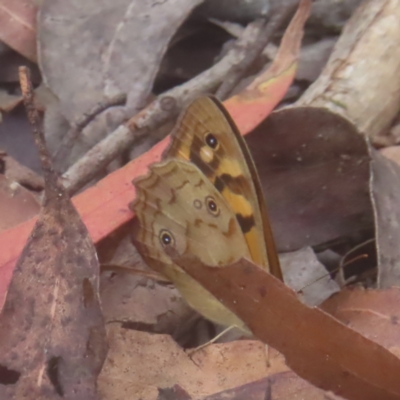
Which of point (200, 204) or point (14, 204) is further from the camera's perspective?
point (14, 204)

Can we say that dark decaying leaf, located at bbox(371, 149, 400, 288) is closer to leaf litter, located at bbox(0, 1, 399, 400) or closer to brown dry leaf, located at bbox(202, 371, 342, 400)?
leaf litter, located at bbox(0, 1, 399, 400)

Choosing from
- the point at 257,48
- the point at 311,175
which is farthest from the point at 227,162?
the point at 257,48

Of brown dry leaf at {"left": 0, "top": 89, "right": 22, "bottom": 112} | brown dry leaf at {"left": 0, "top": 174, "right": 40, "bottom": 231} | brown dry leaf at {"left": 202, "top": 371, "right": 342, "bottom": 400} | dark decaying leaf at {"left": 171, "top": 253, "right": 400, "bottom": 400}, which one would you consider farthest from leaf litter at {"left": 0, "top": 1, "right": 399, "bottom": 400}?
brown dry leaf at {"left": 0, "top": 89, "right": 22, "bottom": 112}

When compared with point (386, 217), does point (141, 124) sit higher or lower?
higher

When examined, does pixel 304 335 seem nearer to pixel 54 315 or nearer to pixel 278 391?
pixel 278 391

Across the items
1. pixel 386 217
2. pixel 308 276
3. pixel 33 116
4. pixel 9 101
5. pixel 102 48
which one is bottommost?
pixel 308 276

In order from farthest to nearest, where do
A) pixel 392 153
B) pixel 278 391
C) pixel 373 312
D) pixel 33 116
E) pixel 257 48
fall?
pixel 257 48, pixel 392 153, pixel 373 312, pixel 278 391, pixel 33 116

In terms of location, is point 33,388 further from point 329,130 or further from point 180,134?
point 329,130
